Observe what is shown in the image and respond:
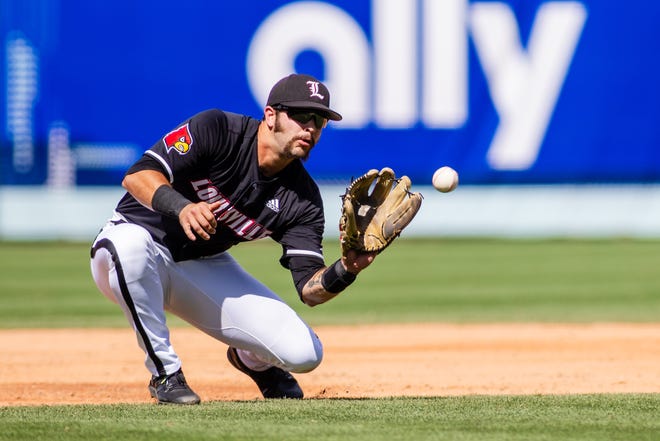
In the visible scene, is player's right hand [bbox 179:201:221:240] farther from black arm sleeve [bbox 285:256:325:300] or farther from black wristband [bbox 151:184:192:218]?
black arm sleeve [bbox 285:256:325:300]

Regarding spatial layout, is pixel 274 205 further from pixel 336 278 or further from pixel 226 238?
pixel 336 278

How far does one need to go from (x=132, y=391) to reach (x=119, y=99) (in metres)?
10.9

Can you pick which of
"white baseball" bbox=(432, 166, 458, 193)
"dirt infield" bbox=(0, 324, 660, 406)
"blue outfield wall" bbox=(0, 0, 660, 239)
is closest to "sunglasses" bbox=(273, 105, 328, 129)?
"white baseball" bbox=(432, 166, 458, 193)

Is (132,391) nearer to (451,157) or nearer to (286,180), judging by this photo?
(286,180)

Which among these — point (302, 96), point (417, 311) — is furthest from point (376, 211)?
point (417, 311)

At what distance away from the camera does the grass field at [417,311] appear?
359 centimetres

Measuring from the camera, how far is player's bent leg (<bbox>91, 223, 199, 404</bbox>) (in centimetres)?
432

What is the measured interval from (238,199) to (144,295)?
1.83 ft

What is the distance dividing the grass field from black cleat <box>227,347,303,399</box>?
0.47 m

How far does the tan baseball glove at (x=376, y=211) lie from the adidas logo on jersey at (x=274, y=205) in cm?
36

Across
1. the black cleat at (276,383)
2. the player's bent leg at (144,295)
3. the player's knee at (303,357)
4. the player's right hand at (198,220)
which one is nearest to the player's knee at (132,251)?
the player's bent leg at (144,295)

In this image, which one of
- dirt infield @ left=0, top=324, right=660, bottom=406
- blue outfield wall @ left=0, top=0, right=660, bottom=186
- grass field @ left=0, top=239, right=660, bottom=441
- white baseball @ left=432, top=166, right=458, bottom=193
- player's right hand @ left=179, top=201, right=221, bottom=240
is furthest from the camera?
blue outfield wall @ left=0, top=0, right=660, bottom=186

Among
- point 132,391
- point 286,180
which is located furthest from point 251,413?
point 132,391

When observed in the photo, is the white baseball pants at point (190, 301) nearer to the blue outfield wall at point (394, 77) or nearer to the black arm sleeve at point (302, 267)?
the black arm sleeve at point (302, 267)
